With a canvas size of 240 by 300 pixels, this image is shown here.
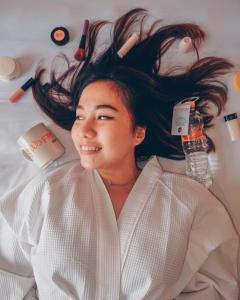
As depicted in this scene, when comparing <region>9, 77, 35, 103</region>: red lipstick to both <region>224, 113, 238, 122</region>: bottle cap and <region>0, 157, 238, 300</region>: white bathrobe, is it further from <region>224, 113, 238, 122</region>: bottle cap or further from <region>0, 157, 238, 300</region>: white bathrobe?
Answer: <region>224, 113, 238, 122</region>: bottle cap

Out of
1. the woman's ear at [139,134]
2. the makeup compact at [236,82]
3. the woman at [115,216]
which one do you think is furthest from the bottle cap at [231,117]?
the woman's ear at [139,134]

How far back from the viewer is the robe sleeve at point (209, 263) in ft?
4.31

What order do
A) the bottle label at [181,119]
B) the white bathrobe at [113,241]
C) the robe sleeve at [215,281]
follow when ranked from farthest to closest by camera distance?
the bottle label at [181,119], the robe sleeve at [215,281], the white bathrobe at [113,241]

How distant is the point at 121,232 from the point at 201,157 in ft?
1.38

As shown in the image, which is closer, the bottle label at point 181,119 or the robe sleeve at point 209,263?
the robe sleeve at point 209,263

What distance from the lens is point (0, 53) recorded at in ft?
4.93

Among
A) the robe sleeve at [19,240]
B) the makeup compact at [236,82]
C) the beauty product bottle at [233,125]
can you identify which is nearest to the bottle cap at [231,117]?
the beauty product bottle at [233,125]

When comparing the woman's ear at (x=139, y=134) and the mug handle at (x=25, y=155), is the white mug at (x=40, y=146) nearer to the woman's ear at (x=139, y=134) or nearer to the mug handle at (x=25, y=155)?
the mug handle at (x=25, y=155)

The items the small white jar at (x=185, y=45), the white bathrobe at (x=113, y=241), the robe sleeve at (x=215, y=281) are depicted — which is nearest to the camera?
the white bathrobe at (x=113, y=241)

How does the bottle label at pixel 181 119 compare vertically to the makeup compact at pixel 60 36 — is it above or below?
below

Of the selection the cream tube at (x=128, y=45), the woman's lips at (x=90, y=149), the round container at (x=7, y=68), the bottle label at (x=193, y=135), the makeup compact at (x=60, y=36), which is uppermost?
the makeup compact at (x=60, y=36)

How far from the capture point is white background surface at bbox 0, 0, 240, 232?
146 centimetres

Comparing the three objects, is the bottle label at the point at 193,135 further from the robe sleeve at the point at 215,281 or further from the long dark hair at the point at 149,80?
the robe sleeve at the point at 215,281

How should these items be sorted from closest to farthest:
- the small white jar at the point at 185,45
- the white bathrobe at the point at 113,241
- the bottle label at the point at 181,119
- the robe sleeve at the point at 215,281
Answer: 1. the white bathrobe at the point at 113,241
2. the robe sleeve at the point at 215,281
3. the bottle label at the point at 181,119
4. the small white jar at the point at 185,45
